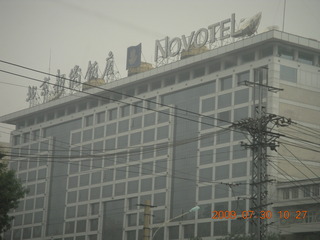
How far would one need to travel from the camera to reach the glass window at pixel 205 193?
109 meters

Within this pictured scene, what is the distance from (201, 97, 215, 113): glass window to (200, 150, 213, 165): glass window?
6847mm

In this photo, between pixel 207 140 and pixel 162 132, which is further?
pixel 162 132

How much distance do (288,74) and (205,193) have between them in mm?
21838

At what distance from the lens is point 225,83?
11206cm

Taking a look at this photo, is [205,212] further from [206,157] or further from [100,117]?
[100,117]

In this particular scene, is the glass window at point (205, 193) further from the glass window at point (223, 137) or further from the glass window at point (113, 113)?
the glass window at point (113, 113)

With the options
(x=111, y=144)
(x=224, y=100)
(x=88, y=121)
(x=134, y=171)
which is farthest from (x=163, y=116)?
(x=88, y=121)

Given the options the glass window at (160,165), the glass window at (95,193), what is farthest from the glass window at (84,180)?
the glass window at (160,165)

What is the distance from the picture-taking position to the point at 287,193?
97812mm

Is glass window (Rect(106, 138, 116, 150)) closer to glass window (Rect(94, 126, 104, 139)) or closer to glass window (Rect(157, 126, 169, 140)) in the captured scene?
glass window (Rect(94, 126, 104, 139))

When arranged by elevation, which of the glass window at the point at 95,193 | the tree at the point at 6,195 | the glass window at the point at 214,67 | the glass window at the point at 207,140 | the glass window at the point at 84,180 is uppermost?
the glass window at the point at 214,67

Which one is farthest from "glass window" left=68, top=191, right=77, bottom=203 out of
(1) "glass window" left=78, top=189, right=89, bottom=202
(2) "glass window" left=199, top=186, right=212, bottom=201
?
(2) "glass window" left=199, top=186, right=212, bottom=201

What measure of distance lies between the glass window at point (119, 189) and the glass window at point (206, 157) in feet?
65.5

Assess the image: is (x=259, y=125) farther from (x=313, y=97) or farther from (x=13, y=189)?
(x=313, y=97)
